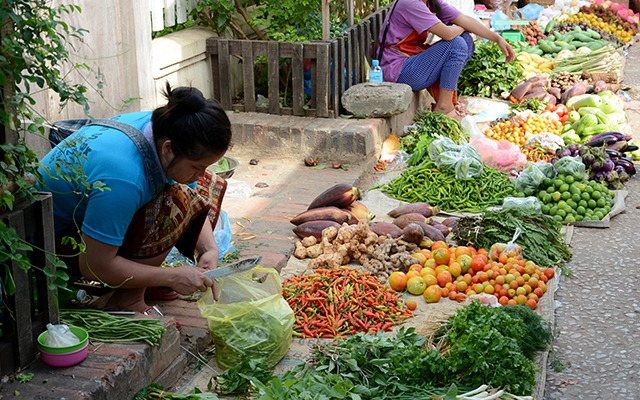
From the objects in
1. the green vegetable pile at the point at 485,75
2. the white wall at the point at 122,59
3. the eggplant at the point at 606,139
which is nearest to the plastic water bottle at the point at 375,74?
the white wall at the point at 122,59

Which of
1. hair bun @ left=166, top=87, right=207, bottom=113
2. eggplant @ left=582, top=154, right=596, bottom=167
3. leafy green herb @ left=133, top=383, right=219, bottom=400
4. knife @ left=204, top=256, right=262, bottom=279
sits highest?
hair bun @ left=166, top=87, right=207, bottom=113

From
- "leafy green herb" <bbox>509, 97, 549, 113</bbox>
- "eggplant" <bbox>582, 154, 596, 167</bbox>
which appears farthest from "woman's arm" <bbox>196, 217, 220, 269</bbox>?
"leafy green herb" <bbox>509, 97, 549, 113</bbox>

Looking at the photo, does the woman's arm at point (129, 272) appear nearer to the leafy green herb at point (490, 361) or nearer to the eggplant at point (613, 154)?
the leafy green herb at point (490, 361)

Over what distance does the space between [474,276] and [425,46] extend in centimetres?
421

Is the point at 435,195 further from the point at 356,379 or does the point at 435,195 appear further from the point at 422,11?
the point at 356,379

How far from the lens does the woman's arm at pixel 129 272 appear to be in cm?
350

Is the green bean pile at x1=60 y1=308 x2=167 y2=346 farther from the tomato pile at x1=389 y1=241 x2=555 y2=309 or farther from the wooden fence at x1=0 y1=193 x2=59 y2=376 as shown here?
the tomato pile at x1=389 y1=241 x2=555 y2=309

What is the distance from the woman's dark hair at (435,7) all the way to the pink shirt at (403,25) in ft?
0.13

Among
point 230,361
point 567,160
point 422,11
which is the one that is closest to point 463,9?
point 422,11

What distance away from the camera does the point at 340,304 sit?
176 inches

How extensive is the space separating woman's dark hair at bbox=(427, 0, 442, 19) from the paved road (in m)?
3.12

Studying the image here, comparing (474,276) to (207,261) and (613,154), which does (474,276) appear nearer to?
(207,261)

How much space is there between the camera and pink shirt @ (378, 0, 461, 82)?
822cm

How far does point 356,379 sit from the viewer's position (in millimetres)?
3693
